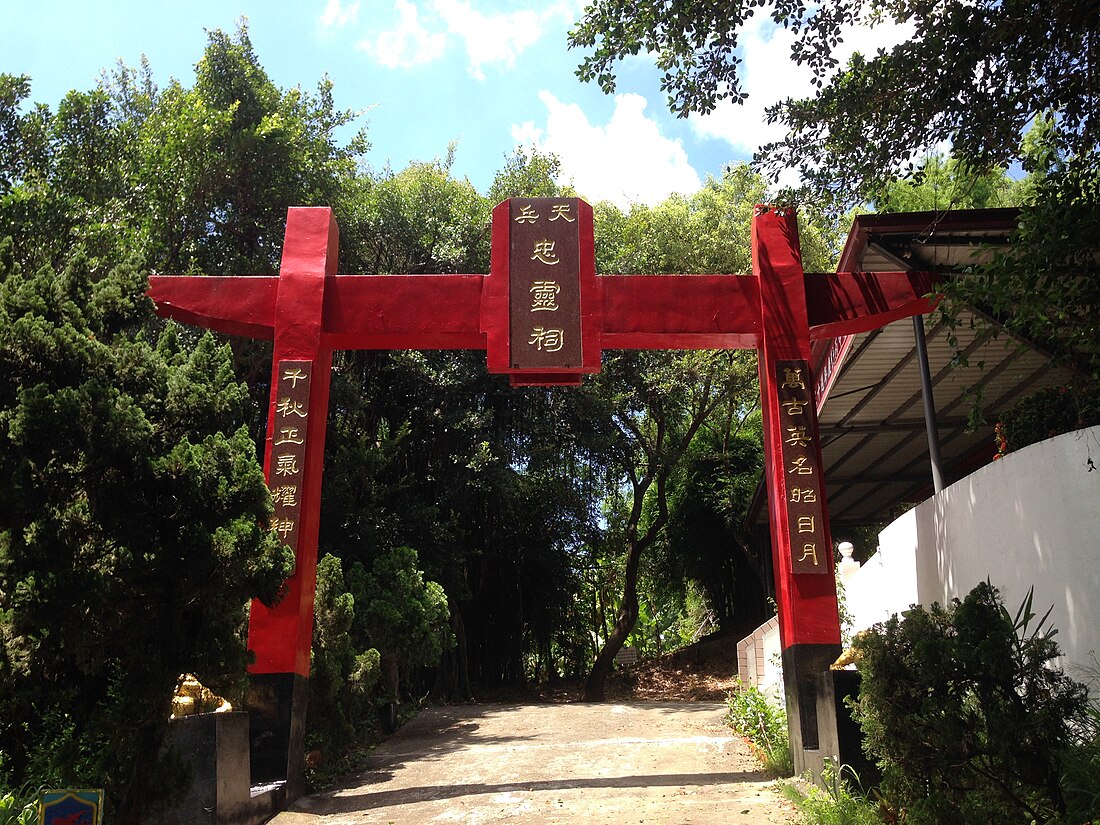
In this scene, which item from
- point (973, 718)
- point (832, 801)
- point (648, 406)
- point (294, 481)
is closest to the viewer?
point (973, 718)

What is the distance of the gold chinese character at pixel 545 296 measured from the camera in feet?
23.6

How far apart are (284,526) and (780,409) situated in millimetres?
3769

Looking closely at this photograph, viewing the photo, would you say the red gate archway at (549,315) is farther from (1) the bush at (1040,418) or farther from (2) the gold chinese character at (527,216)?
(1) the bush at (1040,418)

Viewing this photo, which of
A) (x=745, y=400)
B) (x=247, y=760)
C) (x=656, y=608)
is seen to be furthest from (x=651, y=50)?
(x=656, y=608)

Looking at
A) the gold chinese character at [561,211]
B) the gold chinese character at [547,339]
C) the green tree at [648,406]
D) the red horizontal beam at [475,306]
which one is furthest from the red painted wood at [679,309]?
the green tree at [648,406]

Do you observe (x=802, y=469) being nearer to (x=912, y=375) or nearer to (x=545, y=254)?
(x=545, y=254)

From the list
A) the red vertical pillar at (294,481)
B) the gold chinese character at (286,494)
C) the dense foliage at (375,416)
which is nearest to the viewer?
the dense foliage at (375,416)

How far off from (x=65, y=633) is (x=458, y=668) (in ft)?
37.1

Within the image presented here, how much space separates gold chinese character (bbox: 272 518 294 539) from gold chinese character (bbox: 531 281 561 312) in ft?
8.02

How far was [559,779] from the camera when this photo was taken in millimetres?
6605

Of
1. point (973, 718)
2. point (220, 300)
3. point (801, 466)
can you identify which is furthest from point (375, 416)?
point (973, 718)

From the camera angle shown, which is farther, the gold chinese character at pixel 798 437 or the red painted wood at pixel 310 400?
the gold chinese character at pixel 798 437

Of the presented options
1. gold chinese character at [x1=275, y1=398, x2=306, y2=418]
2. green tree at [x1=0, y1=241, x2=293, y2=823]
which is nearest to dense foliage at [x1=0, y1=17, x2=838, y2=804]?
green tree at [x1=0, y1=241, x2=293, y2=823]

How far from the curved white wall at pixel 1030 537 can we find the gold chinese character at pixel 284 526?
15.6 ft
